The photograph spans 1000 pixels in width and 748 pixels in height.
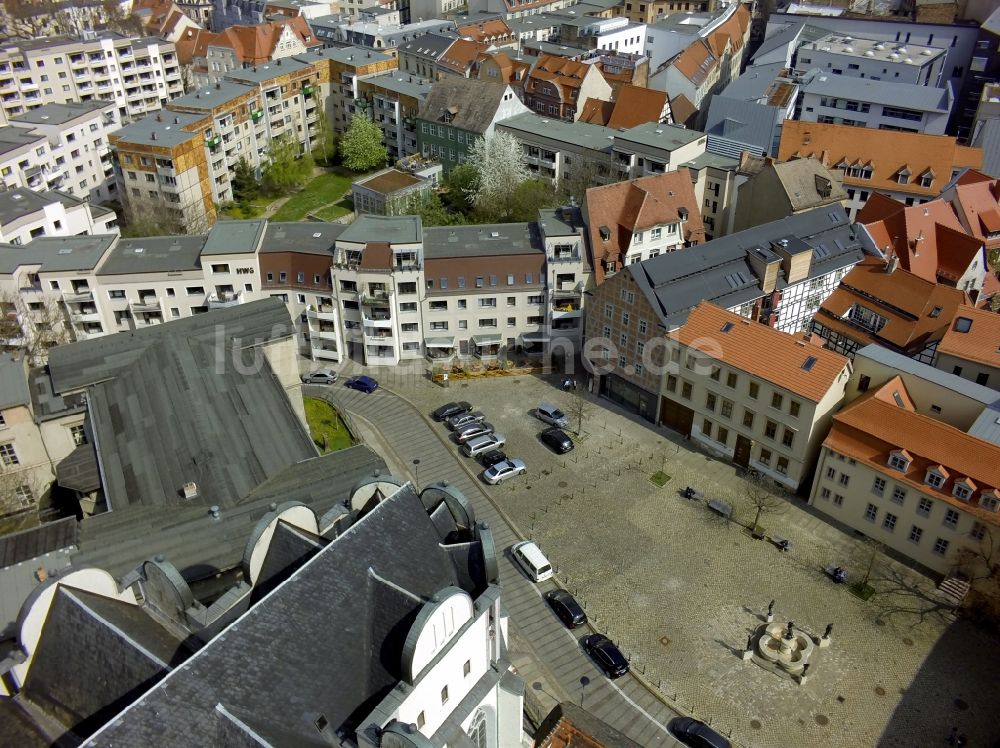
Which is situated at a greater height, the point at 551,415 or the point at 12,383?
the point at 12,383

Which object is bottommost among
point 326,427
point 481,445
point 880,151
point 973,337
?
point 326,427

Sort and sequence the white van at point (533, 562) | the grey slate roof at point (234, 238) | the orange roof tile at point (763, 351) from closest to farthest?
the white van at point (533, 562) → the orange roof tile at point (763, 351) → the grey slate roof at point (234, 238)

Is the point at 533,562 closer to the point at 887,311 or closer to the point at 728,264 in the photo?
the point at 728,264

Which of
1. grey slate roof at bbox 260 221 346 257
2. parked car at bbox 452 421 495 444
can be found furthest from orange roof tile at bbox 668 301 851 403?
grey slate roof at bbox 260 221 346 257

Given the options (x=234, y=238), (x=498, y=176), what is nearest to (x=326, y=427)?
(x=234, y=238)

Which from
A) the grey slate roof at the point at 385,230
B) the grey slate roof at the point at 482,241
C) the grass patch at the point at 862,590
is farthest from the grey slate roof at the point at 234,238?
the grass patch at the point at 862,590

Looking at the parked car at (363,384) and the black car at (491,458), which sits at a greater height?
the parked car at (363,384)

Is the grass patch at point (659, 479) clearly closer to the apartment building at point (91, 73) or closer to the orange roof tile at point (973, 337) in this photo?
the orange roof tile at point (973, 337)
